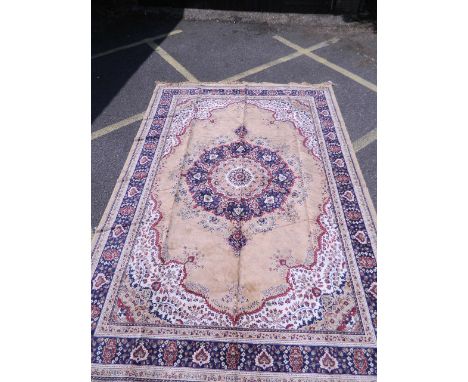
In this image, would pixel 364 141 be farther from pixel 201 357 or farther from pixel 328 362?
pixel 201 357

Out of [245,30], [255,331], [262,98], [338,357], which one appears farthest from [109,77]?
[338,357]

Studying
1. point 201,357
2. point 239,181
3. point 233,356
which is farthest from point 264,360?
point 239,181

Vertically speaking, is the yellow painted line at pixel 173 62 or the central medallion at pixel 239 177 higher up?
the yellow painted line at pixel 173 62

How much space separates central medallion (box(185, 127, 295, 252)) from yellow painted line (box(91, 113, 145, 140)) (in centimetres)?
146

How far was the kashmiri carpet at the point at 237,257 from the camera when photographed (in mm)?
2871

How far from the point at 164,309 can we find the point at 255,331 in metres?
0.89

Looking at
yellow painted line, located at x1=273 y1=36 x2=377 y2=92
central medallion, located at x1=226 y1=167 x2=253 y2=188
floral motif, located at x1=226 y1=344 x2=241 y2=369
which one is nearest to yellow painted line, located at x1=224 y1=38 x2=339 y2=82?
yellow painted line, located at x1=273 y1=36 x2=377 y2=92

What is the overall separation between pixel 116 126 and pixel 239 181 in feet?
7.55

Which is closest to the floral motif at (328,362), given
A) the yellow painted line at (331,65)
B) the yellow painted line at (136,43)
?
the yellow painted line at (331,65)

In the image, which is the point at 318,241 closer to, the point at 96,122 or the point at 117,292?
the point at 117,292

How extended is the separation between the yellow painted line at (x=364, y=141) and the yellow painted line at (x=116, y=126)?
11.0 ft

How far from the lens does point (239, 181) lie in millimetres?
4262

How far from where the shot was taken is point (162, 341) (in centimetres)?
296

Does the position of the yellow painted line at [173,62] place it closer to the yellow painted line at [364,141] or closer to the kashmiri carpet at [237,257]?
the kashmiri carpet at [237,257]
